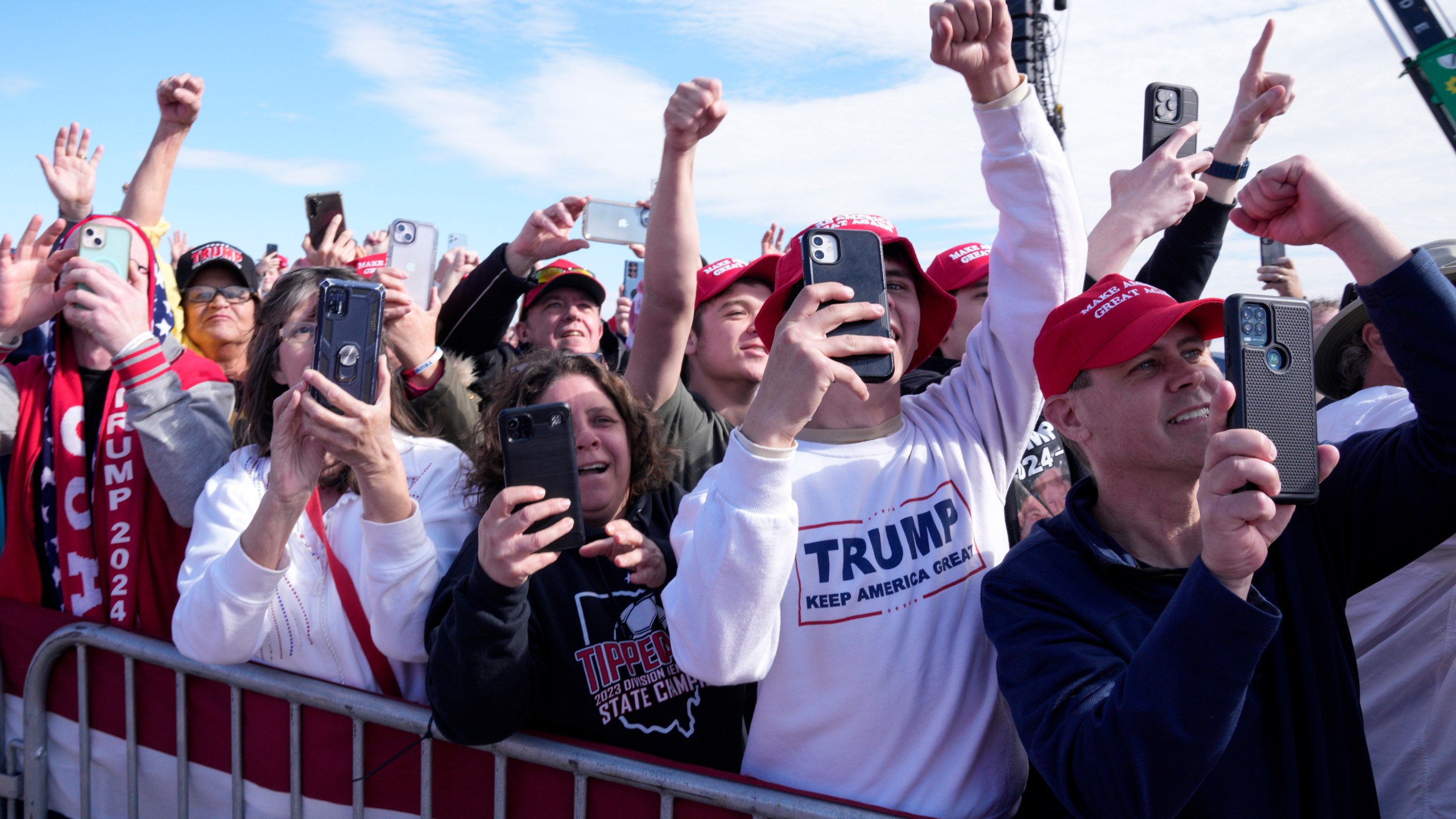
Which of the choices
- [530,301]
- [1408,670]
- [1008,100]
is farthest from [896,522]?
[530,301]

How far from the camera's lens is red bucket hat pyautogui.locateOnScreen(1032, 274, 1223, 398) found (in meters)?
1.87

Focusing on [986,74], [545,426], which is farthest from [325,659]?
[986,74]

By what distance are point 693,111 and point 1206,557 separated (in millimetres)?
1573

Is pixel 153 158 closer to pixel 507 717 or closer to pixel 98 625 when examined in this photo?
pixel 98 625

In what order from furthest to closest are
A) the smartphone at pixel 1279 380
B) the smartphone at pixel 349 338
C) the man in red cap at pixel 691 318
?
Result: the man in red cap at pixel 691 318 < the smartphone at pixel 349 338 < the smartphone at pixel 1279 380

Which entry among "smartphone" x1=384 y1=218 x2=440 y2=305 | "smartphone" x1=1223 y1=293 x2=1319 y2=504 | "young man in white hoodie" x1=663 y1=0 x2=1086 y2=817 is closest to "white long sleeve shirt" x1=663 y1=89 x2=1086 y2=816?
"young man in white hoodie" x1=663 y1=0 x2=1086 y2=817

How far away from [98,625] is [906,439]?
2.50 metres

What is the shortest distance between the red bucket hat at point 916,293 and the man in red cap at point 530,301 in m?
1.36

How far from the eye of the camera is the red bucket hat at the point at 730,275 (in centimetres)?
356

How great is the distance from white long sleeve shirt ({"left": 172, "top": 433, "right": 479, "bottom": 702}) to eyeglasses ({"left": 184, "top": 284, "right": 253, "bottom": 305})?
1.86 metres

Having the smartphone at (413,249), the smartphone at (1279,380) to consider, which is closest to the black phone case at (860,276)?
the smartphone at (1279,380)

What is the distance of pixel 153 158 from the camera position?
387cm

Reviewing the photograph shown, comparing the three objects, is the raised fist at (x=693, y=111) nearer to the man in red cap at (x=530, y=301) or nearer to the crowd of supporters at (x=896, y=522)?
the crowd of supporters at (x=896, y=522)

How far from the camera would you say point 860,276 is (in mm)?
1823
